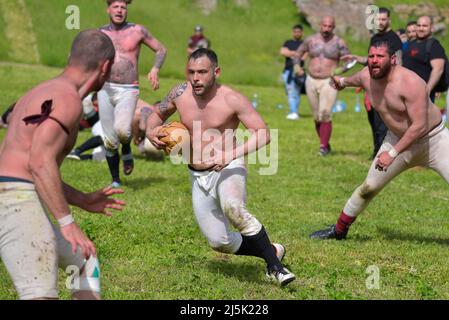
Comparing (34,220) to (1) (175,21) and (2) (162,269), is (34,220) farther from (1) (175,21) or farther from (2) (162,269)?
(1) (175,21)

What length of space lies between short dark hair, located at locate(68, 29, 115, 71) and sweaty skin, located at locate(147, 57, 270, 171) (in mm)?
2074

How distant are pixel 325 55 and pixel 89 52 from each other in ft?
39.9

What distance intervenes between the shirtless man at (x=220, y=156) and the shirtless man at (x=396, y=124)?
75.9 inches

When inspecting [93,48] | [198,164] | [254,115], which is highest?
[93,48]

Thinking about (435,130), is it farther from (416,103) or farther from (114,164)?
(114,164)

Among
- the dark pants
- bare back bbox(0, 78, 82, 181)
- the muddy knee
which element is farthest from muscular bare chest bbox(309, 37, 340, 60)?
bare back bbox(0, 78, 82, 181)

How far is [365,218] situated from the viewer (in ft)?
36.7

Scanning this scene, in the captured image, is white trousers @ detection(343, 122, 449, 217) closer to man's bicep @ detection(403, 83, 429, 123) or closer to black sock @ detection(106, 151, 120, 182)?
man's bicep @ detection(403, 83, 429, 123)

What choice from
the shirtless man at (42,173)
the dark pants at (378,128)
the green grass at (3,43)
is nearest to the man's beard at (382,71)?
the shirtless man at (42,173)

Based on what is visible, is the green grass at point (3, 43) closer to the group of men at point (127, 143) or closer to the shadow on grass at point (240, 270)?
the group of men at point (127, 143)

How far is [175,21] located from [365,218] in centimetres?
2645

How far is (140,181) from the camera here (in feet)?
44.0

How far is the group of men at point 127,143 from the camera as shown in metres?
5.32
